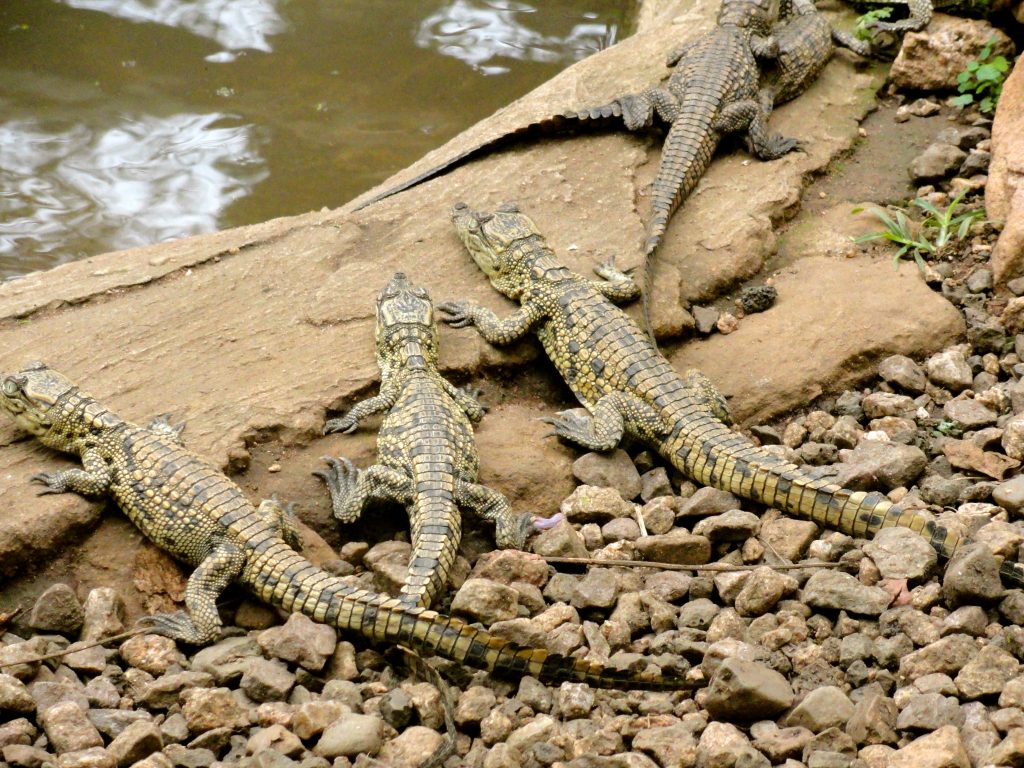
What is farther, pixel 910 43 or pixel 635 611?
pixel 910 43

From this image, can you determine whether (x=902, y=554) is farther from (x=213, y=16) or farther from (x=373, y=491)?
(x=213, y=16)

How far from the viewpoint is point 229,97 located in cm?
1189

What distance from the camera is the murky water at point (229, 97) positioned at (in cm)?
1084

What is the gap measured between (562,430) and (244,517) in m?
1.91

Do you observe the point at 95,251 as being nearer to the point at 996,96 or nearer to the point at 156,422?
the point at 156,422

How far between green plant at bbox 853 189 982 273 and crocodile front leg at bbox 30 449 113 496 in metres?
5.09

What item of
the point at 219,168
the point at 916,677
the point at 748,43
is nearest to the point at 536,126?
the point at 748,43

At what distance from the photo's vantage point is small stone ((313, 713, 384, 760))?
429cm

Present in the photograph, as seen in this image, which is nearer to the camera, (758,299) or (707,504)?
(707,504)

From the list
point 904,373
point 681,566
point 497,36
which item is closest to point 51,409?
point 681,566

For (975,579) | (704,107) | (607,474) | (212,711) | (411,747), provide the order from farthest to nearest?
(704,107) < (607,474) < (975,579) < (212,711) < (411,747)

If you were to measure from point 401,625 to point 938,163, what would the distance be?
18.2ft

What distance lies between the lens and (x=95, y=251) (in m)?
10.3

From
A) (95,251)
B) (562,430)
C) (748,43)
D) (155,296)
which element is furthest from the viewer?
(95,251)
